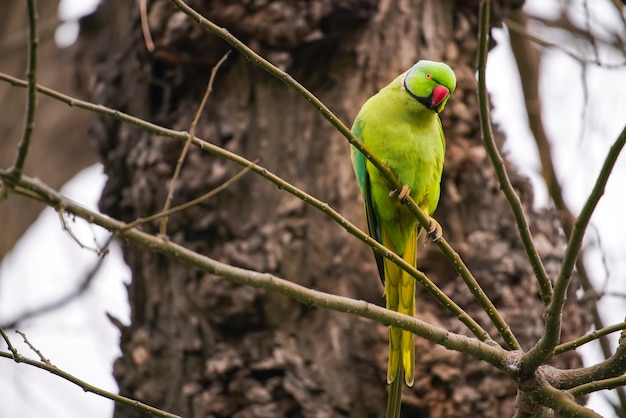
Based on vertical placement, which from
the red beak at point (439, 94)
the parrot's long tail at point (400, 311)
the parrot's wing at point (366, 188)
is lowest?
the parrot's long tail at point (400, 311)

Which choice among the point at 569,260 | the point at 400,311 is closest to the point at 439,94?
the point at 400,311

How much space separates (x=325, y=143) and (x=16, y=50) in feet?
8.67

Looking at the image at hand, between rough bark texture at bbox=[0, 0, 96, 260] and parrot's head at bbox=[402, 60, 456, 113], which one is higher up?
rough bark texture at bbox=[0, 0, 96, 260]

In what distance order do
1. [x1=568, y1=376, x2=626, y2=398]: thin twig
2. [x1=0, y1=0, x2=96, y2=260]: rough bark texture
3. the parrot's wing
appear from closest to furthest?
[x1=568, y1=376, x2=626, y2=398]: thin twig
the parrot's wing
[x1=0, y1=0, x2=96, y2=260]: rough bark texture

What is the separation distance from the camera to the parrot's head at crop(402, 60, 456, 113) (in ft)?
8.41

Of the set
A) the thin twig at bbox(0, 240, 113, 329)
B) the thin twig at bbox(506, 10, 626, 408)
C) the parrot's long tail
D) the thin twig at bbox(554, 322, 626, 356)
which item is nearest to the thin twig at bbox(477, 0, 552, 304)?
the thin twig at bbox(554, 322, 626, 356)

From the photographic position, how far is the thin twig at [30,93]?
4.26 feet

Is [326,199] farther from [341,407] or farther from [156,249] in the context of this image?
[156,249]

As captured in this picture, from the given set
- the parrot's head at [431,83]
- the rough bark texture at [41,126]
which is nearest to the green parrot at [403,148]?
the parrot's head at [431,83]

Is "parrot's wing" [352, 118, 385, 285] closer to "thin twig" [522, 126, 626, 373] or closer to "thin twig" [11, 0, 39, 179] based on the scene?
"thin twig" [522, 126, 626, 373]

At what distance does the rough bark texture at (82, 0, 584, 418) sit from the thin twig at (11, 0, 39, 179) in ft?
A: 5.36

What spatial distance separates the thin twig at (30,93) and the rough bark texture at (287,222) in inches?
64.4

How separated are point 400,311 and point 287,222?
0.63 metres

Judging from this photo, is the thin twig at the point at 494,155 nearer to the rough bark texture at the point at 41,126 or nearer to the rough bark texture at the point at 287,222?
the rough bark texture at the point at 287,222
